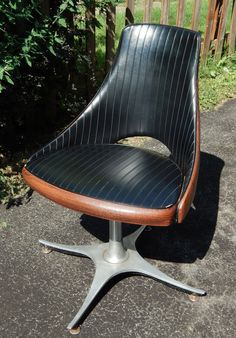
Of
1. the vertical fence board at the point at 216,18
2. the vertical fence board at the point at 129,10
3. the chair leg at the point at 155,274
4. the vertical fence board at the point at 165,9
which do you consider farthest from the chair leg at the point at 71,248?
the vertical fence board at the point at 216,18

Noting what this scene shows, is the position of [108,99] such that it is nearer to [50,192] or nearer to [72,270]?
[50,192]

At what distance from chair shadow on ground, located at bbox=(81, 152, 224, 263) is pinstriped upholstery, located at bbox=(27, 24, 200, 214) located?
24.4 inches

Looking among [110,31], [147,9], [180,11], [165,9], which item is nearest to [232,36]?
[180,11]

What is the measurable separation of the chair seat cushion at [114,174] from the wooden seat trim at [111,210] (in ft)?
0.08

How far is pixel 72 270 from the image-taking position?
2.54m

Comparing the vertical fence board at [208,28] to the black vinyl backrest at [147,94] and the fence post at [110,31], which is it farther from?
the black vinyl backrest at [147,94]

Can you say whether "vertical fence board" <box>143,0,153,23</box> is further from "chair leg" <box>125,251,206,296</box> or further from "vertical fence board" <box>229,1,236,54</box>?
"chair leg" <box>125,251,206,296</box>

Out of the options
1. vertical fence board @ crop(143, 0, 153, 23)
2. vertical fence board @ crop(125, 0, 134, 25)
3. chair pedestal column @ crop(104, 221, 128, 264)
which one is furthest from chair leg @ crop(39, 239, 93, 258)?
vertical fence board @ crop(143, 0, 153, 23)

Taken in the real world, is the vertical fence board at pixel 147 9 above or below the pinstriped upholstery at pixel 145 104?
above

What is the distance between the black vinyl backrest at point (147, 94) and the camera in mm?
2354

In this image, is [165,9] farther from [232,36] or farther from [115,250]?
[115,250]

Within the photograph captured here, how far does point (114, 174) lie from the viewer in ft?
6.97

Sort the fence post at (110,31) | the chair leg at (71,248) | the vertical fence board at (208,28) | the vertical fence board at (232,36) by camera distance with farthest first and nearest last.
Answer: the vertical fence board at (232,36) < the vertical fence board at (208,28) < the fence post at (110,31) < the chair leg at (71,248)

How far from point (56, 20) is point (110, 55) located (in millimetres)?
1222
